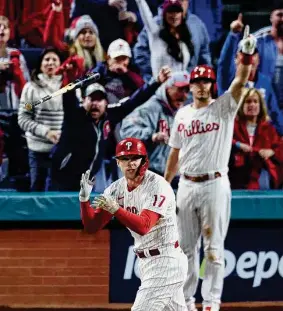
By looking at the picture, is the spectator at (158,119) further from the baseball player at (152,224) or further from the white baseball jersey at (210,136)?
the baseball player at (152,224)

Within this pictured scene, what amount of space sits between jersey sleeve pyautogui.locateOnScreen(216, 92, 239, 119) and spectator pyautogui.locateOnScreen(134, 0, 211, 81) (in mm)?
1047

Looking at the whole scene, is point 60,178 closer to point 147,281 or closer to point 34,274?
point 34,274

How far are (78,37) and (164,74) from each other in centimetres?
78

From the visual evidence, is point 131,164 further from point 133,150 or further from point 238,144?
point 238,144

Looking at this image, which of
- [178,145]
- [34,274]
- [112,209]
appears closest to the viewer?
[112,209]

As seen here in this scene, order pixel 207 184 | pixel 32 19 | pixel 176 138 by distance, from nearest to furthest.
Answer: pixel 207 184, pixel 176 138, pixel 32 19

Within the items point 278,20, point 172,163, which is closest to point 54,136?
point 172,163

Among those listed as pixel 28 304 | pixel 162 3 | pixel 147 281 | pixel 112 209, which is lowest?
pixel 28 304

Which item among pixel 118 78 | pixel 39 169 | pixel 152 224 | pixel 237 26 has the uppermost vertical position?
pixel 237 26

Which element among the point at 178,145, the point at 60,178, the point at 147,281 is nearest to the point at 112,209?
the point at 147,281

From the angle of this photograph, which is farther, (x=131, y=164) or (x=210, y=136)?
(x=210, y=136)

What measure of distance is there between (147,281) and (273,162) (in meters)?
2.66

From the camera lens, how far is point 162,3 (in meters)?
7.47

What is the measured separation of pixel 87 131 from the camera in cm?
755
